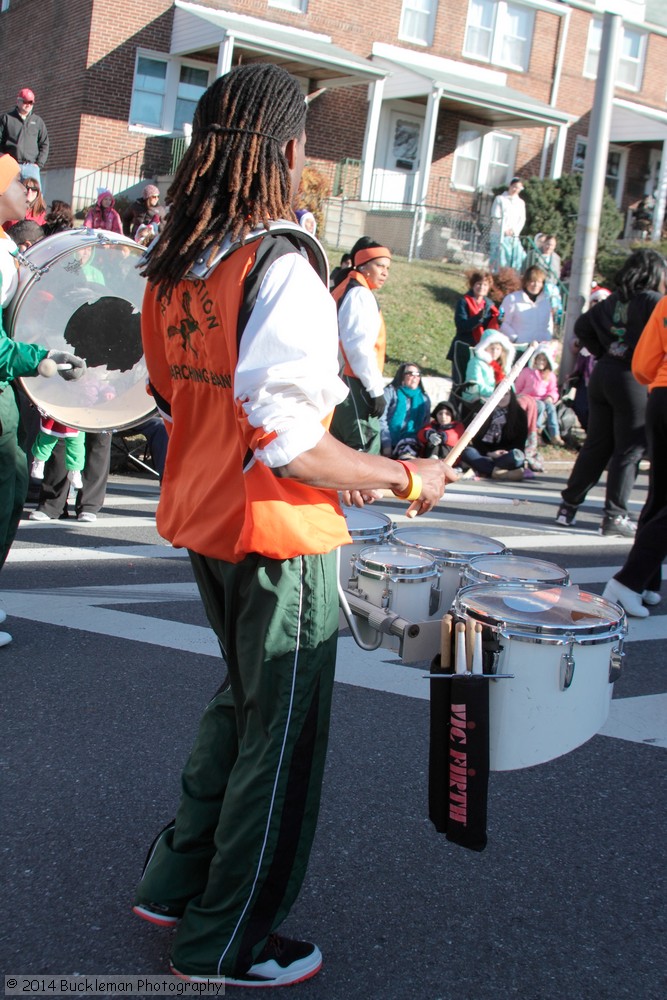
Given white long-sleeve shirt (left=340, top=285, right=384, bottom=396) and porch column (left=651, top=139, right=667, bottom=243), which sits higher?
porch column (left=651, top=139, right=667, bottom=243)

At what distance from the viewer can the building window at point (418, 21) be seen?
90.7ft

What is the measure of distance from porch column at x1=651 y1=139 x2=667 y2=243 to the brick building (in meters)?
0.13

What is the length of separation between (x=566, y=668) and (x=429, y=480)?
2.03 feet

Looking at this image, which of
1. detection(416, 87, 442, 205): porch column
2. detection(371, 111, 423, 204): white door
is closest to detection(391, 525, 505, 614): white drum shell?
detection(416, 87, 442, 205): porch column

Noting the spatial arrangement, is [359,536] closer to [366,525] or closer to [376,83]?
[366,525]

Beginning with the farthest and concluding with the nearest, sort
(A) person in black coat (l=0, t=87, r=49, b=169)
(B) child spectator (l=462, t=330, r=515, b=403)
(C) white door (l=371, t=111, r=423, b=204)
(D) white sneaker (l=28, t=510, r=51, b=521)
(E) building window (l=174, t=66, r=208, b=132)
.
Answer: (C) white door (l=371, t=111, r=423, b=204), (E) building window (l=174, t=66, r=208, b=132), (A) person in black coat (l=0, t=87, r=49, b=169), (B) child spectator (l=462, t=330, r=515, b=403), (D) white sneaker (l=28, t=510, r=51, b=521)

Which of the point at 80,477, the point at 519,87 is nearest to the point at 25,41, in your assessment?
the point at 519,87

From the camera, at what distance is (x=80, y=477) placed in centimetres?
777

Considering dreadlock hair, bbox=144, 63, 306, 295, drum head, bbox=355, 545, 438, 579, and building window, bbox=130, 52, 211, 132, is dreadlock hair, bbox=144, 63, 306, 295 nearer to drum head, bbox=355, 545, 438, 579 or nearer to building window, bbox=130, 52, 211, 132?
drum head, bbox=355, 545, 438, 579

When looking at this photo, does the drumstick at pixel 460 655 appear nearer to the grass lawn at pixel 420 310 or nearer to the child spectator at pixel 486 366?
the child spectator at pixel 486 366

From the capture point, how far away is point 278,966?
2.66 m

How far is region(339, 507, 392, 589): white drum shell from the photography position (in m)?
3.40

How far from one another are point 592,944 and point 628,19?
33943 millimetres

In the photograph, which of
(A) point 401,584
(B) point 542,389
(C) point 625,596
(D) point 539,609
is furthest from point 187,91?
(D) point 539,609
